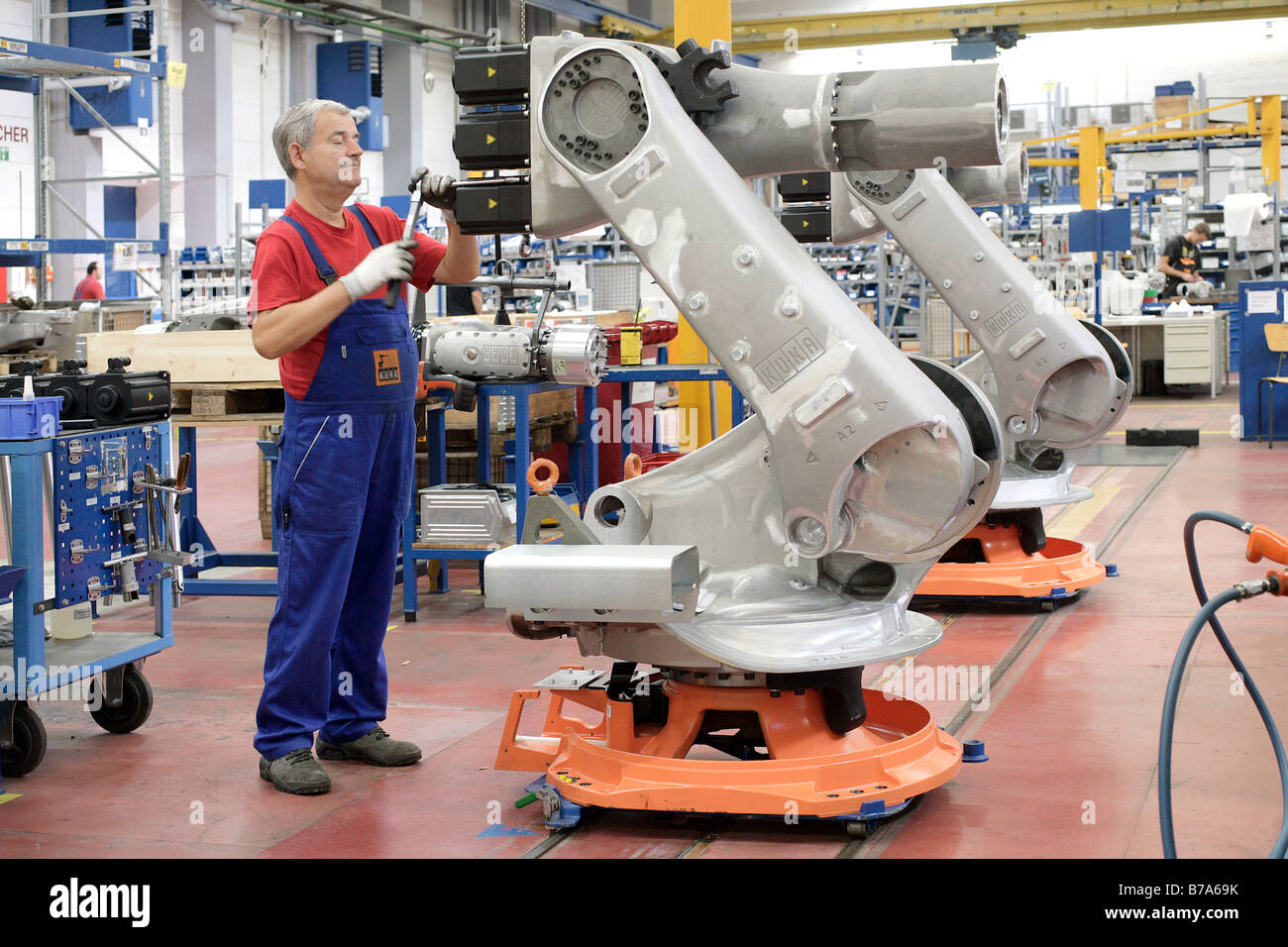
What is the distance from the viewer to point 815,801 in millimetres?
3545

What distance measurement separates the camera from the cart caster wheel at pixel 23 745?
14.2 ft

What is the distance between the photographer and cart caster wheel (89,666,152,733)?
4.79m

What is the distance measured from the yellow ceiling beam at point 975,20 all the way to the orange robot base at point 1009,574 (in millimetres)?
17833

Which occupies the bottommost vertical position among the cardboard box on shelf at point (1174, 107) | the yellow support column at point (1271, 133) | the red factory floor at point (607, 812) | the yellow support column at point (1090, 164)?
A: the red factory floor at point (607, 812)

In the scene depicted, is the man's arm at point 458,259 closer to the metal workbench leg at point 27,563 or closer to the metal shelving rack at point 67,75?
the metal workbench leg at point 27,563


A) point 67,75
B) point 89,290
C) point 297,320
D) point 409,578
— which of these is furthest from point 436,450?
point 89,290

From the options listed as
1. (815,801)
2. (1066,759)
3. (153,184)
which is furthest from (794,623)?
(153,184)

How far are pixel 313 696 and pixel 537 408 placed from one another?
12.9 feet

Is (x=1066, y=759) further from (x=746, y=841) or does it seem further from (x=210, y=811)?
(x=210, y=811)

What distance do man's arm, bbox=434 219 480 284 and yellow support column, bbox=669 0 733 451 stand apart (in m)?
3.00

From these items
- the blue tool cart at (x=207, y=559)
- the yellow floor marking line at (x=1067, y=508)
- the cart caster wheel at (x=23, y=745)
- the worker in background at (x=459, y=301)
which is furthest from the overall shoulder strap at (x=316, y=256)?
the worker in background at (x=459, y=301)

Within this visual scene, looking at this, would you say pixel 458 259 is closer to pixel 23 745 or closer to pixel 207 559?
pixel 23 745

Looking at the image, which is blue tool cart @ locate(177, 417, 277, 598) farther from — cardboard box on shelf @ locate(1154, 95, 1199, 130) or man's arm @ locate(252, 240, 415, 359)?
cardboard box on shelf @ locate(1154, 95, 1199, 130)

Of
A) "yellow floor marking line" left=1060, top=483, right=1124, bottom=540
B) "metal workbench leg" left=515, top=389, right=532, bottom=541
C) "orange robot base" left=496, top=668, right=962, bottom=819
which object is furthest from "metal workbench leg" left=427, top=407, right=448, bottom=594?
"yellow floor marking line" left=1060, top=483, right=1124, bottom=540
